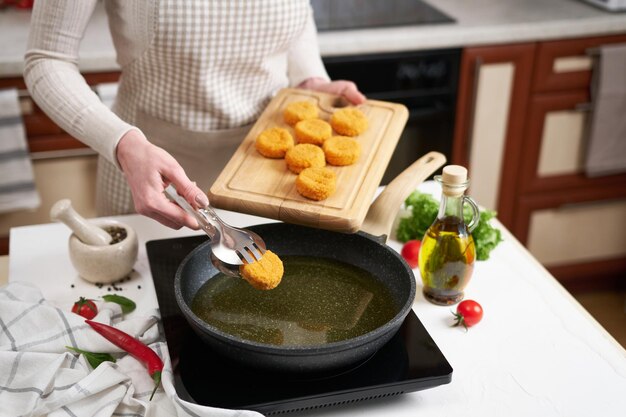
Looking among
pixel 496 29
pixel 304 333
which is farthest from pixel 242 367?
pixel 496 29

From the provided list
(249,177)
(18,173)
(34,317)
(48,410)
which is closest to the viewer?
(48,410)

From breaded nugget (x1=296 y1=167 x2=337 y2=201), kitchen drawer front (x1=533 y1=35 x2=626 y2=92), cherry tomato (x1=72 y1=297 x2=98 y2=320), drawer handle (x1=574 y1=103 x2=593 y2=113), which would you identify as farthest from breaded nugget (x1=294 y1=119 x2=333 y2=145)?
drawer handle (x1=574 y1=103 x2=593 y2=113)

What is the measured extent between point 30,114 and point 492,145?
1.44 meters

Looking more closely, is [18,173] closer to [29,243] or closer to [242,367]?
[29,243]

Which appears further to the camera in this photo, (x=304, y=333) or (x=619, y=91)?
(x=619, y=91)

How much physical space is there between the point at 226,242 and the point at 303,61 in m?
0.67

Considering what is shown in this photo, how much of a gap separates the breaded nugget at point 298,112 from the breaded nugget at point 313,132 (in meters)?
0.02

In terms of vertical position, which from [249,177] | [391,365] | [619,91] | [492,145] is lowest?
[492,145]

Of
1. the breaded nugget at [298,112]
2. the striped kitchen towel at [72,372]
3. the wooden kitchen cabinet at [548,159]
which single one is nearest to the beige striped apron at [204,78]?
the breaded nugget at [298,112]

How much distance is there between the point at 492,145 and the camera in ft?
8.06

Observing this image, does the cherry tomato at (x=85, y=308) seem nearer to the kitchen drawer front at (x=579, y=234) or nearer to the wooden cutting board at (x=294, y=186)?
the wooden cutting board at (x=294, y=186)

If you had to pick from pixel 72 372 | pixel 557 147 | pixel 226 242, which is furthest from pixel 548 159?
pixel 72 372

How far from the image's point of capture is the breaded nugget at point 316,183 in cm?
119

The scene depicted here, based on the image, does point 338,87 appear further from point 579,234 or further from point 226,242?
point 579,234
